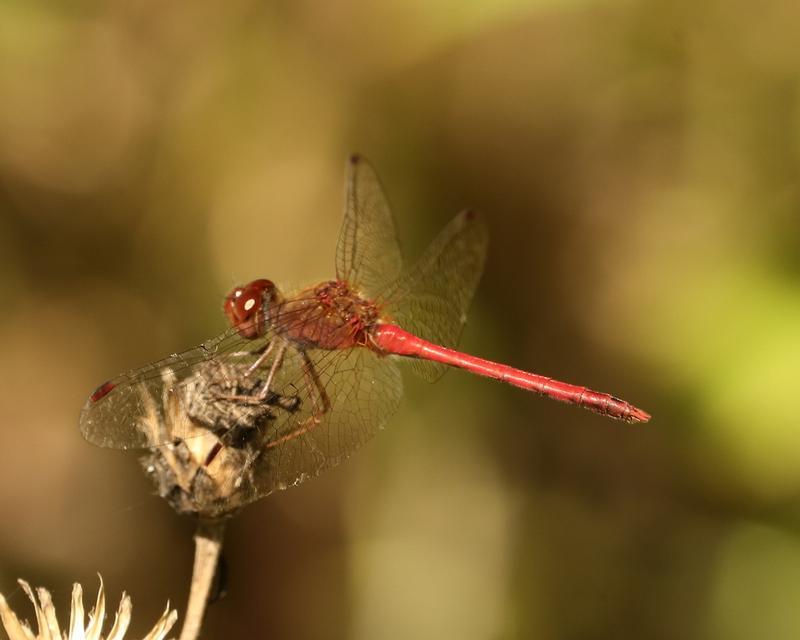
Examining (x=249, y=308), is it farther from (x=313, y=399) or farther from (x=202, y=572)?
(x=202, y=572)

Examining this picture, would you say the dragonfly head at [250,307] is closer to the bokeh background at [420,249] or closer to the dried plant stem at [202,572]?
the dried plant stem at [202,572]

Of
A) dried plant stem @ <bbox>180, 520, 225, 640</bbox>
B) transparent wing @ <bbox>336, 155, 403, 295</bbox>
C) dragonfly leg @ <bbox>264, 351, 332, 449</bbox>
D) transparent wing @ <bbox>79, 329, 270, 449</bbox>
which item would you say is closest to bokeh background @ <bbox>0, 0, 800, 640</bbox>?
transparent wing @ <bbox>336, 155, 403, 295</bbox>

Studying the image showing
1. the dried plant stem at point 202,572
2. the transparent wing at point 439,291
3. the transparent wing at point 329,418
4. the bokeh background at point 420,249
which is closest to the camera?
the dried plant stem at point 202,572

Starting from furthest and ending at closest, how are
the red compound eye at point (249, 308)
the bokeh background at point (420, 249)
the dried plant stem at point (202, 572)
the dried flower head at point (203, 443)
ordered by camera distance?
the bokeh background at point (420, 249)
the red compound eye at point (249, 308)
the dried flower head at point (203, 443)
the dried plant stem at point (202, 572)

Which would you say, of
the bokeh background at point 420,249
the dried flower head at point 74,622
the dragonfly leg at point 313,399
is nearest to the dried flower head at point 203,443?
the dragonfly leg at point 313,399

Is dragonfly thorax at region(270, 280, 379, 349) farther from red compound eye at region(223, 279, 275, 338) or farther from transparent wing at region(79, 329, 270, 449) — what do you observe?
transparent wing at region(79, 329, 270, 449)

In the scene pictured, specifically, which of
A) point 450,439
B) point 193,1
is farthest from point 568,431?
point 193,1

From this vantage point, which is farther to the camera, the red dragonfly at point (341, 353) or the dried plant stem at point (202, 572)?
the red dragonfly at point (341, 353)
